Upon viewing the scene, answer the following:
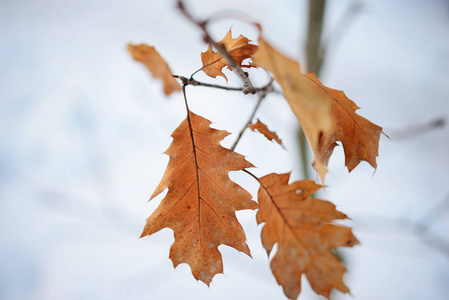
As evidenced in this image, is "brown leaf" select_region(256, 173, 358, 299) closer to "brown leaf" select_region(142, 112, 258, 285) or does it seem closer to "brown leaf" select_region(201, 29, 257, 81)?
"brown leaf" select_region(142, 112, 258, 285)

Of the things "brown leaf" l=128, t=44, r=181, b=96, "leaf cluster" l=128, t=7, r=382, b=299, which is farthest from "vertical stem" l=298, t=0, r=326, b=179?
"leaf cluster" l=128, t=7, r=382, b=299

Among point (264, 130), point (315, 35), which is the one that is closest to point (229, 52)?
point (264, 130)

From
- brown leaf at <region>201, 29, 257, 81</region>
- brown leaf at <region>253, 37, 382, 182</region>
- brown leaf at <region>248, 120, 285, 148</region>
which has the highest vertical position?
brown leaf at <region>201, 29, 257, 81</region>

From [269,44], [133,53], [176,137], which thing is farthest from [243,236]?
[133,53]

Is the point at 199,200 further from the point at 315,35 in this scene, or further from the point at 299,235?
the point at 315,35

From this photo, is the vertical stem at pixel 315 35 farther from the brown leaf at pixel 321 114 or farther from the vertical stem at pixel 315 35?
the brown leaf at pixel 321 114

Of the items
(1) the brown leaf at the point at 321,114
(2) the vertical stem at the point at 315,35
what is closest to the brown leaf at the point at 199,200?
(1) the brown leaf at the point at 321,114
